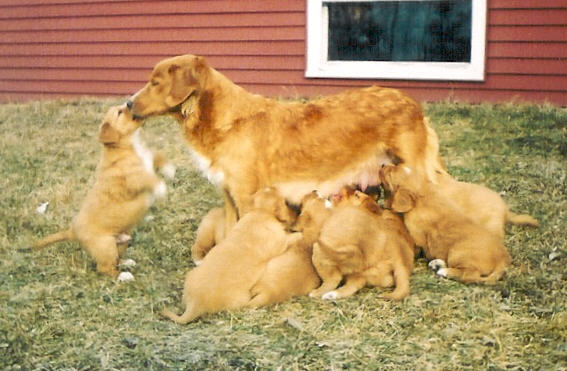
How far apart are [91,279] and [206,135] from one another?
1229 mm

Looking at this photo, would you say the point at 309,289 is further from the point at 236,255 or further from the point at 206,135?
the point at 206,135

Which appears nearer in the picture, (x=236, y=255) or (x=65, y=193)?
(x=236, y=255)

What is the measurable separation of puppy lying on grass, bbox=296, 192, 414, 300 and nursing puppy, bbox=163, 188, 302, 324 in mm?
237

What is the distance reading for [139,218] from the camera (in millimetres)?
5062

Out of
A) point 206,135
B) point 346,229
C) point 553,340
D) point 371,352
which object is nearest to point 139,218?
point 206,135

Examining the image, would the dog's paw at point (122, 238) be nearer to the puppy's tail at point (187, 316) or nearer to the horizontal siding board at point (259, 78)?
the puppy's tail at point (187, 316)

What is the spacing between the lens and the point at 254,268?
13.6ft

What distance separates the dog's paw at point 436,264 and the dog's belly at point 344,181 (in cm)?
76

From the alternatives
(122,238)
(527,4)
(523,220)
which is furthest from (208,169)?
(527,4)

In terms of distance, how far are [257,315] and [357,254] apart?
702mm

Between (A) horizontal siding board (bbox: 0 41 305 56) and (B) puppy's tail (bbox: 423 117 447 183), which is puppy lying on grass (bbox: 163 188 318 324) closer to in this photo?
(B) puppy's tail (bbox: 423 117 447 183)

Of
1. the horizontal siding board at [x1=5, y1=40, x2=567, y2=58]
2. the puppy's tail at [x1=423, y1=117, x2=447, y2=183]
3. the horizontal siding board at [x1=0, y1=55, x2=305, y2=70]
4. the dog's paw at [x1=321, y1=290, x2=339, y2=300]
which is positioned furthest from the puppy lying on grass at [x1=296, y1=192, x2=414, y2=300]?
the horizontal siding board at [x1=0, y1=55, x2=305, y2=70]

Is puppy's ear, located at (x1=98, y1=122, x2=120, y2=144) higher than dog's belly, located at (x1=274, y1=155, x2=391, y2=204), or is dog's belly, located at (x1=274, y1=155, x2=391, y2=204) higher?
puppy's ear, located at (x1=98, y1=122, x2=120, y2=144)

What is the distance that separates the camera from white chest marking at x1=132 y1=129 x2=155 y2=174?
17.3 ft
